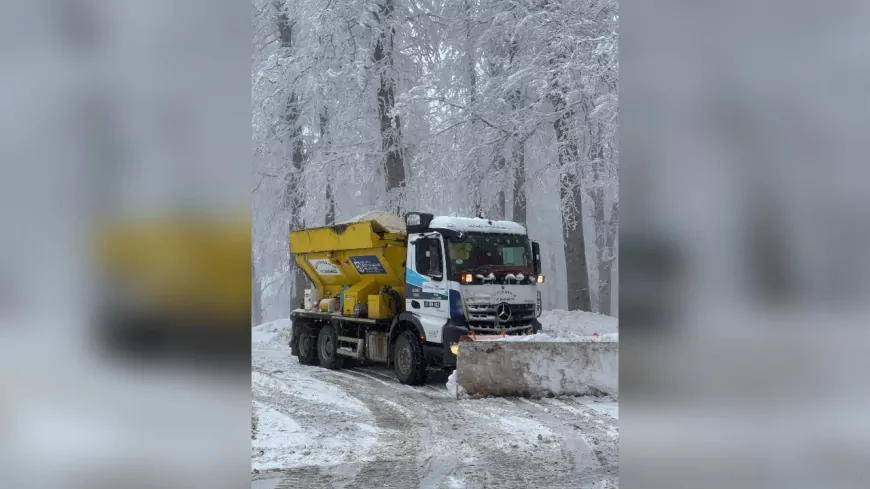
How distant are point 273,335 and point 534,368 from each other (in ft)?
37.4

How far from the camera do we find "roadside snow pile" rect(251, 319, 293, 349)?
18.7 m

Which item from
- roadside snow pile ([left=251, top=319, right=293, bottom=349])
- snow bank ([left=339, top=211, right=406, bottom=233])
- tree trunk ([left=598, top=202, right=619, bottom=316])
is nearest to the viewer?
snow bank ([left=339, top=211, right=406, bottom=233])

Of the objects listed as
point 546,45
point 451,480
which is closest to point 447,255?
point 546,45

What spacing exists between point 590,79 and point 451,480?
8.12m

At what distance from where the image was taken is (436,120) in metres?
19.4

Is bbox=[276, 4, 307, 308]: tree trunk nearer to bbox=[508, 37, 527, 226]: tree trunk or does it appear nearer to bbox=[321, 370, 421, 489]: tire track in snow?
bbox=[508, 37, 527, 226]: tree trunk

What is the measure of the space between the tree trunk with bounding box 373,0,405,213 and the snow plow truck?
4.77m
